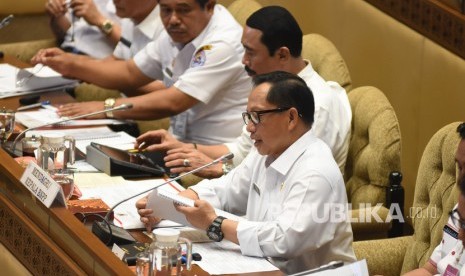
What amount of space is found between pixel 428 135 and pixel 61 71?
1.71 meters

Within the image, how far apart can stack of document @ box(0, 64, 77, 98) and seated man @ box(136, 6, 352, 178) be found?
1122 mm

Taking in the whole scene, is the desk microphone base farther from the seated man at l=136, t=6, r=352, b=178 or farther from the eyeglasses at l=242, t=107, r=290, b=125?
the seated man at l=136, t=6, r=352, b=178

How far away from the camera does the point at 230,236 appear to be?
3.19 metres

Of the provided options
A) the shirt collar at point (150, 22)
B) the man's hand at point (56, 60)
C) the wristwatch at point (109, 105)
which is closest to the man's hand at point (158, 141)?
the wristwatch at point (109, 105)

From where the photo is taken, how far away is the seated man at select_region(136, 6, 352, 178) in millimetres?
3893

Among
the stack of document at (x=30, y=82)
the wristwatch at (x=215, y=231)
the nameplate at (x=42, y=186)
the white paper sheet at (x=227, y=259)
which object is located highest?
the nameplate at (x=42, y=186)

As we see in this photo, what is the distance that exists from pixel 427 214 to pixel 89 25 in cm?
281

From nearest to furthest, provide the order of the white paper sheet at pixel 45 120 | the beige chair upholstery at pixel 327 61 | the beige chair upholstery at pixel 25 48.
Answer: the beige chair upholstery at pixel 327 61
the white paper sheet at pixel 45 120
the beige chair upholstery at pixel 25 48

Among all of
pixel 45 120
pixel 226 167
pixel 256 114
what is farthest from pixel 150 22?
pixel 256 114

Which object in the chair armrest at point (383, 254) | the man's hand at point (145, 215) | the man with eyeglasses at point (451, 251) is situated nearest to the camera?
the man with eyeglasses at point (451, 251)

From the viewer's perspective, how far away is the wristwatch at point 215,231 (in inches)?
126

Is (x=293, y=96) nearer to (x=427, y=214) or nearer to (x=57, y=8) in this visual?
(x=427, y=214)

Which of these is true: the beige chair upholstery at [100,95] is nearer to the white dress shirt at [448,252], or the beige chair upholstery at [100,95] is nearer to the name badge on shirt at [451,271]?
the white dress shirt at [448,252]

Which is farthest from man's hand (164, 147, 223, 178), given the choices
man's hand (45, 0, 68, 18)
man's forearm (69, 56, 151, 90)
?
man's hand (45, 0, 68, 18)
